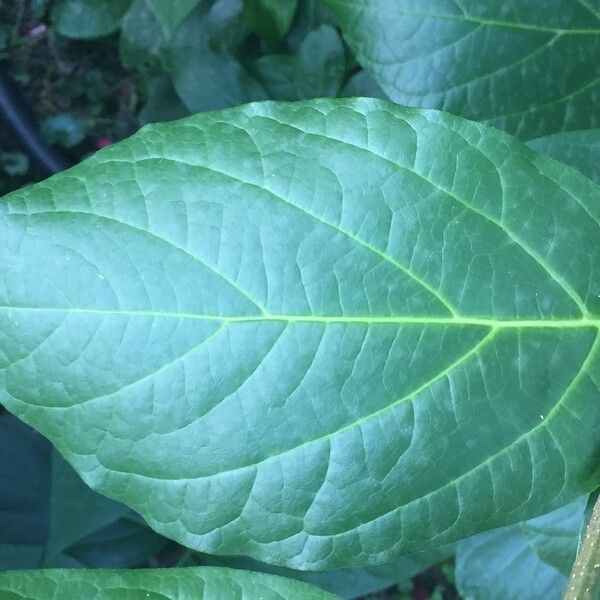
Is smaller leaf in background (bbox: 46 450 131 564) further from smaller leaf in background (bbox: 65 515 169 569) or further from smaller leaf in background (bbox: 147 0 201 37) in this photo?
smaller leaf in background (bbox: 147 0 201 37)

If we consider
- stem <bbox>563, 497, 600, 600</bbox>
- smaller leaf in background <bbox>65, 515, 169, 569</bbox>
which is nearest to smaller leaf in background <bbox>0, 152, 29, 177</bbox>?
smaller leaf in background <bbox>65, 515, 169, 569</bbox>

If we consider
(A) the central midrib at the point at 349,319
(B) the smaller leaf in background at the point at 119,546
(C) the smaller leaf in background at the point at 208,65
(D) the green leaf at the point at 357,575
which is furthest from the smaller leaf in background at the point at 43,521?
(A) the central midrib at the point at 349,319

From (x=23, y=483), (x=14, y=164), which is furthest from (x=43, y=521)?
(x=14, y=164)

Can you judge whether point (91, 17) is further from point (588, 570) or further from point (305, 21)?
point (588, 570)

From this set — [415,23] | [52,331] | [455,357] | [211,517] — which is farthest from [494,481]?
[415,23]

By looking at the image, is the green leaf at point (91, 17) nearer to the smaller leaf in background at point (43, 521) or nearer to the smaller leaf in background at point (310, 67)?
the smaller leaf in background at point (310, 67)

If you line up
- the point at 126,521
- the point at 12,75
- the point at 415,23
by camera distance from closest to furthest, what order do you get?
the point at 415,23
the point at 126,521
the point at 12,75

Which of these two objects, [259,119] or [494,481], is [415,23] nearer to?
[259,119]

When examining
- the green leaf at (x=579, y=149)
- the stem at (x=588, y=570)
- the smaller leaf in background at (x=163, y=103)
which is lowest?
the stem at (x=588, y=570)
